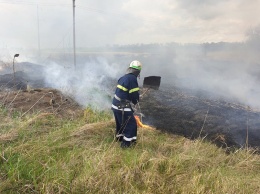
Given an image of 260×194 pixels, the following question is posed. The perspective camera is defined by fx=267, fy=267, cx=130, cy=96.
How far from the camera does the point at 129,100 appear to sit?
242 inches

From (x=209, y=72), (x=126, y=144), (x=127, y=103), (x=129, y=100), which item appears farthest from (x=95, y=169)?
(x=209, y=72)

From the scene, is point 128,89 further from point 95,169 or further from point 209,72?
point 209,72

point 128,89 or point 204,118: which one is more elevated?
point 128,89

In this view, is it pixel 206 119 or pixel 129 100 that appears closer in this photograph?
pixel 129 100

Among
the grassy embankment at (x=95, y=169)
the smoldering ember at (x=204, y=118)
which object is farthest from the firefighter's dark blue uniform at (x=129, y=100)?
the smoldering ember at (x=204, y=118)

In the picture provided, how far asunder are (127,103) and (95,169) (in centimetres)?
233

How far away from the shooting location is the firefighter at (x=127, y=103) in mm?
6020

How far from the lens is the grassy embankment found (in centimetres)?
375

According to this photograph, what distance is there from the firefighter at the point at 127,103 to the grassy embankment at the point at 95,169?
0.71 meters

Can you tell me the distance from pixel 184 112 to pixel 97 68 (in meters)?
15.5

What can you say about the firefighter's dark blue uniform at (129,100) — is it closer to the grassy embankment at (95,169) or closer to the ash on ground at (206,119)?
the grassy embankment at (95,169)

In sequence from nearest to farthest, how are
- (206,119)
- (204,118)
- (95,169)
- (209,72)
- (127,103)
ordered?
1. (95,169)
2. (127,103)
3. (206,119)
4. (204,118)
5. (209,72)

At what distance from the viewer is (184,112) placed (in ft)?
34.8

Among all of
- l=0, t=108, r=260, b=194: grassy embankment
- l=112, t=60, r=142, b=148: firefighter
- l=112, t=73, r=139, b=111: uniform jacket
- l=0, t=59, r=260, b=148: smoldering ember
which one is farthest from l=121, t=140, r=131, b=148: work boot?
l=0, t=59, r=260, b=148: smoldering ember
